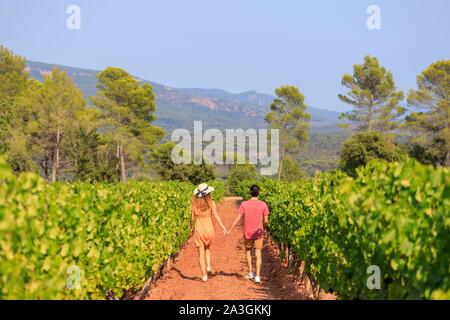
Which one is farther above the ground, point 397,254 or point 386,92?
point 386,92

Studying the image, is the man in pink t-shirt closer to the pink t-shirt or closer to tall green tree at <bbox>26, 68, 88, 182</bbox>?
the pink t-shirt

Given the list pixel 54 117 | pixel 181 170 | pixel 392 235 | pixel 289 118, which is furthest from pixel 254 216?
pixel 289 118

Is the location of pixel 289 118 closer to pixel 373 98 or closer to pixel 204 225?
pixel 373 98

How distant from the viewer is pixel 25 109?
50.6 m

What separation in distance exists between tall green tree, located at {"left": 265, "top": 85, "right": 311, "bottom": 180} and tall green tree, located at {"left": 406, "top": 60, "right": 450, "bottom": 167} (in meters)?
15.4

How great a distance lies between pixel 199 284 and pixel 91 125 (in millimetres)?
43007

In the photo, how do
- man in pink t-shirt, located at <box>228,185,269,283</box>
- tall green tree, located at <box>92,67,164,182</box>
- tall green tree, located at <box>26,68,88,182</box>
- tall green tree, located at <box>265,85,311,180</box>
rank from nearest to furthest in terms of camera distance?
1. man in pink t-shirt, located at <box>228,185,269,283</box>
2. tall green tree, located at <box>26,68,88,182</box>
3. tall green tree, located at <box>92,67,164,182</box>
4. tall green tree, located at <box>265,85,311,180</box>

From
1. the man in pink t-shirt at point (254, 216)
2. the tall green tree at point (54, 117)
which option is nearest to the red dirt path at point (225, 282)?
the man in pink t-shirt at point (254, 216)

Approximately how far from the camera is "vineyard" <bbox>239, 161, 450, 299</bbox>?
199 inches

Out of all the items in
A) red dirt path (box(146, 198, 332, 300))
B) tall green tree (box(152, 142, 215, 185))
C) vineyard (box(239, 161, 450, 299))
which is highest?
vineyard (box(239, 161, 450, 299))

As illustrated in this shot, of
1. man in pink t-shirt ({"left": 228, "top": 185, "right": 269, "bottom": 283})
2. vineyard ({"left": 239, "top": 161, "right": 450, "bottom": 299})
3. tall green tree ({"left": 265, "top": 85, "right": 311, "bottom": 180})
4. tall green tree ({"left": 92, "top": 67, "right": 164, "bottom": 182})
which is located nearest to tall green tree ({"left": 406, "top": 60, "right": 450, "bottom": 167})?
tall green tree ({"left": 265, "top": 85, "right": 311, "bottom": 180})

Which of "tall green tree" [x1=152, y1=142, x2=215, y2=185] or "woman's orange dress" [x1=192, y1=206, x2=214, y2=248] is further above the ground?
"woman's orange dress" [x1=192, y1=206, x2=214, y2=248]
